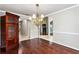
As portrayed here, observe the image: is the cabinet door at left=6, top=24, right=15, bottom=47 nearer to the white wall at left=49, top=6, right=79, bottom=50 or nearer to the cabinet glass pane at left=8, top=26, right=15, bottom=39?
the cabinet glass pane at left=8, top=26, right=15, bottom=39

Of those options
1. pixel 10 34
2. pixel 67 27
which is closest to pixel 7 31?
pixel 10 34

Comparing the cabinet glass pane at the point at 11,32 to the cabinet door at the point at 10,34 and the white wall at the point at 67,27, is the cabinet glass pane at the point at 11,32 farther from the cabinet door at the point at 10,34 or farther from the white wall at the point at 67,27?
the white wall at the point at 67,27

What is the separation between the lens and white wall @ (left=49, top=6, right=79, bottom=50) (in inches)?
246

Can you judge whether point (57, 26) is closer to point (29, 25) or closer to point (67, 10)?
point (67, 10)

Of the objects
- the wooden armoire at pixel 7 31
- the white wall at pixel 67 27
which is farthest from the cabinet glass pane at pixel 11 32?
the white wall at pixel 67 27

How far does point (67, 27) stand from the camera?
713 centimetres

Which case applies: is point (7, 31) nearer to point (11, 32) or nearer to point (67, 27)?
point (11, 32)

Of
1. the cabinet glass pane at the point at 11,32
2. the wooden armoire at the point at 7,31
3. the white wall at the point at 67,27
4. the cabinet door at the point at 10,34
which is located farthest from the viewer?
the cabinet glass pane at the point at 11,32

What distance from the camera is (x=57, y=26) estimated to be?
8633 mm

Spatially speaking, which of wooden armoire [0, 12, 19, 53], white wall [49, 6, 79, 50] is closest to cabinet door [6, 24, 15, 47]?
wooden armoire [0, 12, 19, 53]

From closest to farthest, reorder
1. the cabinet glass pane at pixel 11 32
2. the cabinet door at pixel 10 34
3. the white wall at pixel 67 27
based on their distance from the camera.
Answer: the white wall at pixel 67 27 < the cabinet door at pixel 10 34 < the cabinet glass pane at pixel 11 32

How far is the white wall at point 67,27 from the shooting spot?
625cm
